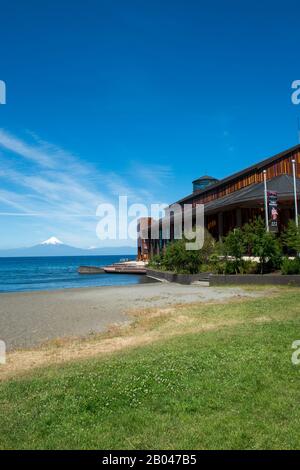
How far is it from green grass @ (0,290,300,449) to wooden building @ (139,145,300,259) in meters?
24.0

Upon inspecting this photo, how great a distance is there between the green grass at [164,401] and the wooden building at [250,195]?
24.0 meters

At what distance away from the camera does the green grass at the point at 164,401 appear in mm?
4371

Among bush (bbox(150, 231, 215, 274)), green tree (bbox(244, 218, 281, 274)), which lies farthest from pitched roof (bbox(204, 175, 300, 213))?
green tree (bbox(244, 218, 281, 274))

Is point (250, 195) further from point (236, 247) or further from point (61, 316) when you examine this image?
point (61, 316)

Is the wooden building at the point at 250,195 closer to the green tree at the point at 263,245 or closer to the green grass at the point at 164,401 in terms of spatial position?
the green tree at the point at 263,245

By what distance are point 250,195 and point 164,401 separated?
2838 cm

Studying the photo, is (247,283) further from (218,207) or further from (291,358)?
(291,358)

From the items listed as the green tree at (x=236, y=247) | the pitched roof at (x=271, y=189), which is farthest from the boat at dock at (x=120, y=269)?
the green tree at (x=236, y=247)

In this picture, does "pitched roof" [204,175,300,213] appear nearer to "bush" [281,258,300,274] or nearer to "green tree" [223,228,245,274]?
"green tree" [223,228,245,274]

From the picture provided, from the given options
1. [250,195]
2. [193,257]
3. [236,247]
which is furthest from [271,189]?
[236,247]

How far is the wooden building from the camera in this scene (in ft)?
104

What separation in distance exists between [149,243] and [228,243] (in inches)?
1884

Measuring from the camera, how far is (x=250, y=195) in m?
31.9
